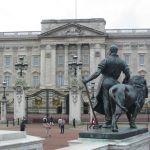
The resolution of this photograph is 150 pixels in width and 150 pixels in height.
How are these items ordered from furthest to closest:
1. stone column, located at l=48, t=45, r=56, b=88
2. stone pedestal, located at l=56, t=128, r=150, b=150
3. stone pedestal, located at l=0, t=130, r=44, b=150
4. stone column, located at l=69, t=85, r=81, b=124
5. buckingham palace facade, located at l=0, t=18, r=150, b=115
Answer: stone column, located at l=48, t=45, r=56, b=88
buckingham palace facade, located at l=0, t=18, r=150, b=115
stone column, located at l=69, t=85, r=81, b=124
stone pedestal, located at l=56, t=128, r=150, b=150
stone pedestal, located at l=0, t=130, r=44, b=150

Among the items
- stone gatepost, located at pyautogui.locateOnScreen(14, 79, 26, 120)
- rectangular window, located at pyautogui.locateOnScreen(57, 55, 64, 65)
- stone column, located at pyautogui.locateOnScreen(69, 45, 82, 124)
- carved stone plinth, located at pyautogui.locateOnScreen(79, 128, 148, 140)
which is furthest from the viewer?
rectangular window, located at pyautogui.locateOnScreen(57, 55, 64, 65)

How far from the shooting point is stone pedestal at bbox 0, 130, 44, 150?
876 cm

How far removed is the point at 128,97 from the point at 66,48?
69.4 m

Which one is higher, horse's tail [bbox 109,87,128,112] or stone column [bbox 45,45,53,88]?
stone column [bbox 45,45,53,88]

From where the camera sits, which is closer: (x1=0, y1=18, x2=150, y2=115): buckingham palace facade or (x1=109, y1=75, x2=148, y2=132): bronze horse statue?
(x1=109, y1=75, x2=148, y2=132): bronze horse statue

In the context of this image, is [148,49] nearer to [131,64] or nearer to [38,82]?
[131,64]

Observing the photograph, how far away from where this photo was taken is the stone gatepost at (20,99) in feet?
144

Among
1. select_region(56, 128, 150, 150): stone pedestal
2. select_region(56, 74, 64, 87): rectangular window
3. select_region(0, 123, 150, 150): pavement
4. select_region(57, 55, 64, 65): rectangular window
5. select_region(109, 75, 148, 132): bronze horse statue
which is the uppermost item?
select_region(57, 55, 64, 65): rectangular window

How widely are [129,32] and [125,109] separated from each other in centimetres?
6995

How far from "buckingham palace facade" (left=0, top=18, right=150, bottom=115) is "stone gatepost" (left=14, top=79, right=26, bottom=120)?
1314 inches

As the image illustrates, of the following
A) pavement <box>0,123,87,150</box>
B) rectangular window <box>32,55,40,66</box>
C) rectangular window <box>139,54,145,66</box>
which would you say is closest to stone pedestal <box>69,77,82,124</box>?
pavement <box>0,123,87,150</box>

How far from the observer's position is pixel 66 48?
3172 inches

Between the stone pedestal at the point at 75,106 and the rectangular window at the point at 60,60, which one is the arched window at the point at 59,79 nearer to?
the rectangular window at the point at 60,60

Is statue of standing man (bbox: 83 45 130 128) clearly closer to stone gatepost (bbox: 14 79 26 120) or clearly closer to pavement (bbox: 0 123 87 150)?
pavement (bbox: 0 123 87 150)
